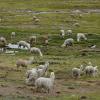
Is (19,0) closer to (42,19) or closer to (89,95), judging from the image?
(42,19)

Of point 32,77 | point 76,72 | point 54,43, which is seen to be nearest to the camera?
point 32,77

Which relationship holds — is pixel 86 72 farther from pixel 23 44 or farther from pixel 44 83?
pixel 23 44

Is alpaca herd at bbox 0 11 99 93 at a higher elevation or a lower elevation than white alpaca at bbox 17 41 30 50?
higher

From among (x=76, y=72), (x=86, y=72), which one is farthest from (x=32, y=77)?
(x=86, y=72)

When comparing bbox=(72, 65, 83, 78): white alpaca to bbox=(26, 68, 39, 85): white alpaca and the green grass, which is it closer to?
the green grass

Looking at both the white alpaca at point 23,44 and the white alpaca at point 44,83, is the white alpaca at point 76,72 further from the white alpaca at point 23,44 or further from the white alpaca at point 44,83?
the white alpaca at point 23,44

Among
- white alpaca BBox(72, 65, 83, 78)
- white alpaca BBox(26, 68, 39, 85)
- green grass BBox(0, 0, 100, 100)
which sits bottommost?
green grass BBox(0, 0, 100, 100)

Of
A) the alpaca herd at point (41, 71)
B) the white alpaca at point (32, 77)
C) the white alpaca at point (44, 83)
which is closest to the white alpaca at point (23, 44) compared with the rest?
the alpaca herd at point (41, 71)

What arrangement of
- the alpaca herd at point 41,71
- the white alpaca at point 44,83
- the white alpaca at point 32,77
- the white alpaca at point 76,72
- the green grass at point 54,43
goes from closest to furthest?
the white alpaca at point 44,83
the alpaca herd at point 41,71
the white alpaca at point 32,77
the green grass at point 54,43
the white alpaca at point 76,72

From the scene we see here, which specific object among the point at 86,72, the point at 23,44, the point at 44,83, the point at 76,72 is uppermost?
the point at 44,83

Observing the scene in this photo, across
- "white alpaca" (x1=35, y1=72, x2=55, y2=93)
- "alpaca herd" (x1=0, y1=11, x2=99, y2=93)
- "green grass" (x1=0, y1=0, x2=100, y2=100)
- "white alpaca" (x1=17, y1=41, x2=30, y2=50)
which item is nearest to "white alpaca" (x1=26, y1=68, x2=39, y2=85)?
"alpaca herd" (x1=0, y1=11, x2=99, y2=93)

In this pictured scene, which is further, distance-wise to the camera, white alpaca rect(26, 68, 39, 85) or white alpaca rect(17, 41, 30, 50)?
white alpaca rect(17, 41, 30, 50)

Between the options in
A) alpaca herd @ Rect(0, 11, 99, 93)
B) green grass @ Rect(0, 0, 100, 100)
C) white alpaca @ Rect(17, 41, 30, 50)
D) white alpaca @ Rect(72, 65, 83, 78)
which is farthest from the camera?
white alpaca @ Rect(17, 41, 30, 50)

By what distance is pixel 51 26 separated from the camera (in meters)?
70.6
